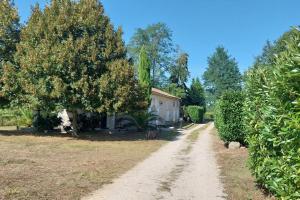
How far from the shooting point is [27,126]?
1305 inches

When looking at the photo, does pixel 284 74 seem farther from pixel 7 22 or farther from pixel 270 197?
pixel 7 22

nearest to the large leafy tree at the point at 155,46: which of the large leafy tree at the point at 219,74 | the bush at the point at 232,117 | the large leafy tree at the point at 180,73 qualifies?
the large leafy tree at the point at 180,73

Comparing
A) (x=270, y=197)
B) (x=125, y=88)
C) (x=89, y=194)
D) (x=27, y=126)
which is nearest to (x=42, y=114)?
(x=27, y=126)

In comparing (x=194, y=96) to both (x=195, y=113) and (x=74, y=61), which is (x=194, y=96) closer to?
(x=195, y=113)

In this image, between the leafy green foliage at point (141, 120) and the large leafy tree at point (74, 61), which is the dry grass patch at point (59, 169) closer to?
the large leafy tree at point (74, 61)

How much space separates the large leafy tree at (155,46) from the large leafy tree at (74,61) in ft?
160

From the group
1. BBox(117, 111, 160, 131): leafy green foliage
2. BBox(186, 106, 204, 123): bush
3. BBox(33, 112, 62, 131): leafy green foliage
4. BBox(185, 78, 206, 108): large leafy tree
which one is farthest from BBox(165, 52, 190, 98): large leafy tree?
BBox(33, 112, 62, 131): leafy green foliage

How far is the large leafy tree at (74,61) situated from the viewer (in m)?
22.2

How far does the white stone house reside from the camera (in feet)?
109

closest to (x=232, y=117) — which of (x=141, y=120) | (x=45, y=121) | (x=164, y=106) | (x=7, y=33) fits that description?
(x=141, y=120)

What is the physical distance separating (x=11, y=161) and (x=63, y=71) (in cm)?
990

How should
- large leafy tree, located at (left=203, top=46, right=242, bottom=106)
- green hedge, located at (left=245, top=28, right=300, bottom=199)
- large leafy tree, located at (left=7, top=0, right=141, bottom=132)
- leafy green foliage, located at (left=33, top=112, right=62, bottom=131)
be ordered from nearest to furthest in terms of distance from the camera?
1. green hedge, located at (left=245, top=28, right=300, bottom=199)
2. large leafy tree, located at (left=7, top=0, right=141, bottom=132)
3. leafy green foliage, located at (left=33, top=112, right=62, bottom=131)
4. large leafy tree, located at (left=203, top=46, right=242, bottom=106)

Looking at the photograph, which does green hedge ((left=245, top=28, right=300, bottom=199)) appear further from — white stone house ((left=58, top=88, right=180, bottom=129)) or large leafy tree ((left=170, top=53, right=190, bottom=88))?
large leafy tree ((left=170, top=53, right=190, bottom=88))

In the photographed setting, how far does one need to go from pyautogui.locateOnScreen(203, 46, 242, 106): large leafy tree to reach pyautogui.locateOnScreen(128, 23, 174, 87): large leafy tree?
3091 centimetres
